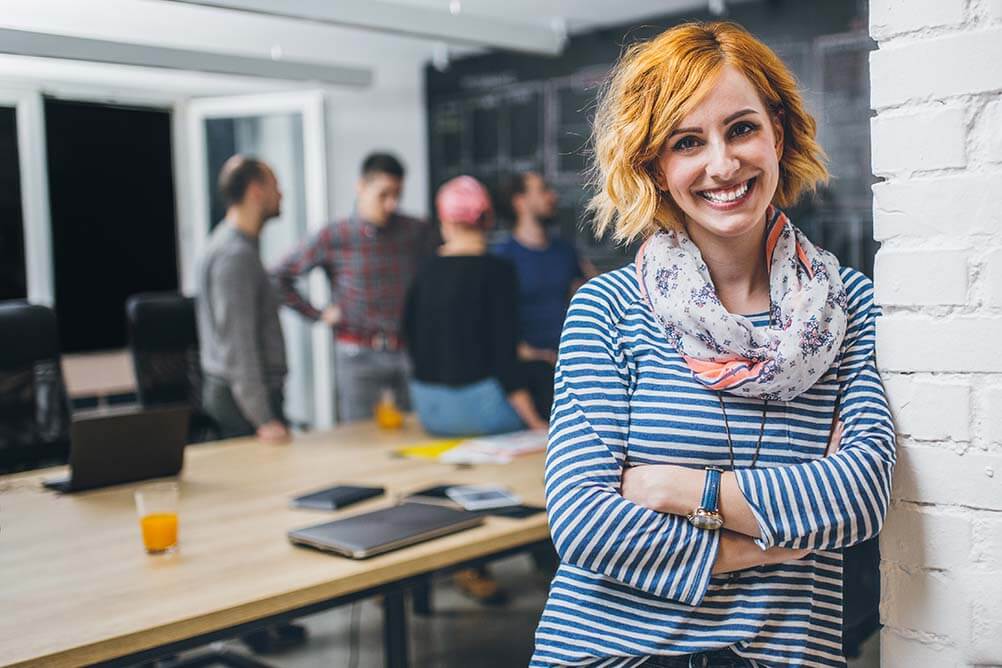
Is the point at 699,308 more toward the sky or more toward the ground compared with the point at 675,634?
more toward the sky

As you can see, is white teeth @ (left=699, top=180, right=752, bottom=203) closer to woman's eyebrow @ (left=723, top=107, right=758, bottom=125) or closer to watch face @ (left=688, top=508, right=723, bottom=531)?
woman's eyebrow @ (left=723, top=107, right=758, bottom=125)

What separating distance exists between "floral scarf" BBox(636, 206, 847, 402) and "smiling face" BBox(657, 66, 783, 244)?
63 millimetres

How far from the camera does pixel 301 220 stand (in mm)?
5641

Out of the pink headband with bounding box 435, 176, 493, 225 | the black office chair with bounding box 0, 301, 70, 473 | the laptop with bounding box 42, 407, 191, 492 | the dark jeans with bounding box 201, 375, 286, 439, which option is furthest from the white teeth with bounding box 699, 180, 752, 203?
the black office chair with bounding box 0, 301, 70, 473

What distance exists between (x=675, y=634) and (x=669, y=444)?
0.71ft

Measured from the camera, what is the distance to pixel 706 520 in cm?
114

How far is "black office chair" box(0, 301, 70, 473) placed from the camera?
319cm

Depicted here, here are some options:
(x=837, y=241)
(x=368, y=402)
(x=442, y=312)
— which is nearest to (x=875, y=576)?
(x=442, y=312)

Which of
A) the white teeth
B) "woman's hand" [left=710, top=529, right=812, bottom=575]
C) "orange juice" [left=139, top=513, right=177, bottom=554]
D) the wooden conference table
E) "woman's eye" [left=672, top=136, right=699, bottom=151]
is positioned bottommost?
the wooden conference table

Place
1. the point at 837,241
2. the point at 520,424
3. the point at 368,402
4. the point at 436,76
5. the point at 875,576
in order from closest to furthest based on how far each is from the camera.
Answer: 1. the point at 875,576
2. the point at 520,424
3. the point at 368,402
4. the point at 837,241
5. the point at 436,76

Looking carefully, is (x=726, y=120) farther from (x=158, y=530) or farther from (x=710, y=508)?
(x=158, y=530)

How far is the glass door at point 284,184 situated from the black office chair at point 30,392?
2.16 metres

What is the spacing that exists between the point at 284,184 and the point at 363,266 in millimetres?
1774

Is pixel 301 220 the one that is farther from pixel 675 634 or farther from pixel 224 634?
pixel 675 634
